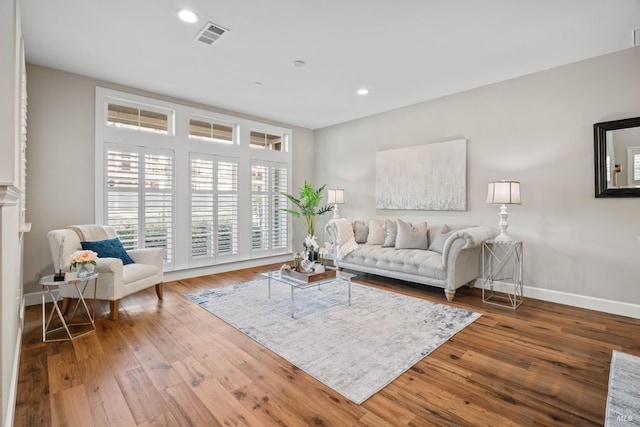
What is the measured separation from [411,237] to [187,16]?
372 centimetres

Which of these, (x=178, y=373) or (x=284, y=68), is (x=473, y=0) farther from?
(x=178, y=373)

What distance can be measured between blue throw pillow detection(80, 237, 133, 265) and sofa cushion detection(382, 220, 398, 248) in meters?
3.48

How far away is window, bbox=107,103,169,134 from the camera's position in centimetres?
426

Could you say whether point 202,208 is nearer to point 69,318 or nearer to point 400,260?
point 69,318

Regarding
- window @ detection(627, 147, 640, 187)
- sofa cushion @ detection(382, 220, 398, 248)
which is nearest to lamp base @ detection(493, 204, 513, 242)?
window @ detection(627, 147, 640, 187)

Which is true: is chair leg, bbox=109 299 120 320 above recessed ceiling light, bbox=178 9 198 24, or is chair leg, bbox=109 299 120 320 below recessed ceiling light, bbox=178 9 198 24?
below

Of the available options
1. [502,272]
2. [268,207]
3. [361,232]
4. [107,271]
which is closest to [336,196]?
[361,232]

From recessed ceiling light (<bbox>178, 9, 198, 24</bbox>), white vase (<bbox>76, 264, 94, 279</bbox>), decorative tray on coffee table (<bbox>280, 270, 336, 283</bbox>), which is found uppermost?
recessed ceiling light (<bbox>178, 9, 198, 24</bbox>)

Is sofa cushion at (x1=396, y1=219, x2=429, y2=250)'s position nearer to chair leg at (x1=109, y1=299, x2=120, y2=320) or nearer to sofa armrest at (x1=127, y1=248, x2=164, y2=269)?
sofa armrest at (x1=127, y1=248, x2=164, y2=269)

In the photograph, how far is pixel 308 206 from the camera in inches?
240

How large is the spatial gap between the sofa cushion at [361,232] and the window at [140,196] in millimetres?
2930

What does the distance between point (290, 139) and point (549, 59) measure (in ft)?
14.1

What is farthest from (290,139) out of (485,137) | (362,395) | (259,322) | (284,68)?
(362,395)

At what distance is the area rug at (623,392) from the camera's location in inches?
67.4
